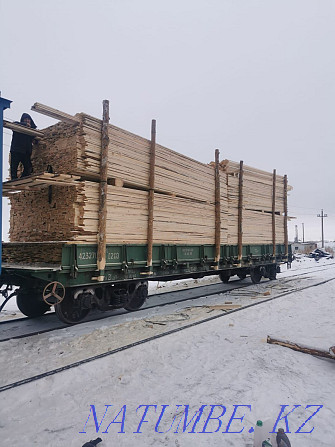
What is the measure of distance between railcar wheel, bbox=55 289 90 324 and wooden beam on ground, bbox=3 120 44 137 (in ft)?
12.7

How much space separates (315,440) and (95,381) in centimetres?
277

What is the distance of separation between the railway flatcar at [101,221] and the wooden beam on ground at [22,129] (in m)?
0.12

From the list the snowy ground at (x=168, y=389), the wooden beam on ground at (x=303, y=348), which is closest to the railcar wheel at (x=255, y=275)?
the snowy ground at (x=168, y=389)

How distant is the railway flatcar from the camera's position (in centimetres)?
646

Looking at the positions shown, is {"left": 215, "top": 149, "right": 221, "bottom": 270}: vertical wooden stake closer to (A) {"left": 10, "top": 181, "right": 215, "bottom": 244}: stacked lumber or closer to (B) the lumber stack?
(B) the lumber stack

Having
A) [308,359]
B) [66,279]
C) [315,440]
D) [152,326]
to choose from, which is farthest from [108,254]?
[315,440]

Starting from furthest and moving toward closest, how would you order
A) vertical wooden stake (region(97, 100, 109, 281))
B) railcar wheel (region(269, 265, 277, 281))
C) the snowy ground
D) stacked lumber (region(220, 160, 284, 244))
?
railcar wheel (region(269, 265, 277, 281)), stacked lumber (region(220, 160, 284, 244)), vertical wooden stake (region(97, 100, 109, 281)), the snowy ground

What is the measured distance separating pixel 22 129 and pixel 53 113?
1.17m

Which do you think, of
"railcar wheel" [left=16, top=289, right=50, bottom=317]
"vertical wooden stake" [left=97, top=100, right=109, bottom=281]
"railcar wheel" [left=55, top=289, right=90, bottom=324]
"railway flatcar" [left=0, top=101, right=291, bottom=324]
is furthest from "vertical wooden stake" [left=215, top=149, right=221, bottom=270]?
"railcar wheel" [left=16, top=289, right=50, bottom=317]

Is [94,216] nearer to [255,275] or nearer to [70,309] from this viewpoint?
[70,309]

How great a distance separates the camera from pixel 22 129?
6.98 meters

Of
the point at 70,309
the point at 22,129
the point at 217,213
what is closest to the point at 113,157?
the point at 22,129

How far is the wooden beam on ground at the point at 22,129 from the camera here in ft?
21.3

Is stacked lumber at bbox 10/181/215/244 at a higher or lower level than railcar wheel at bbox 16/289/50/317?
higher
